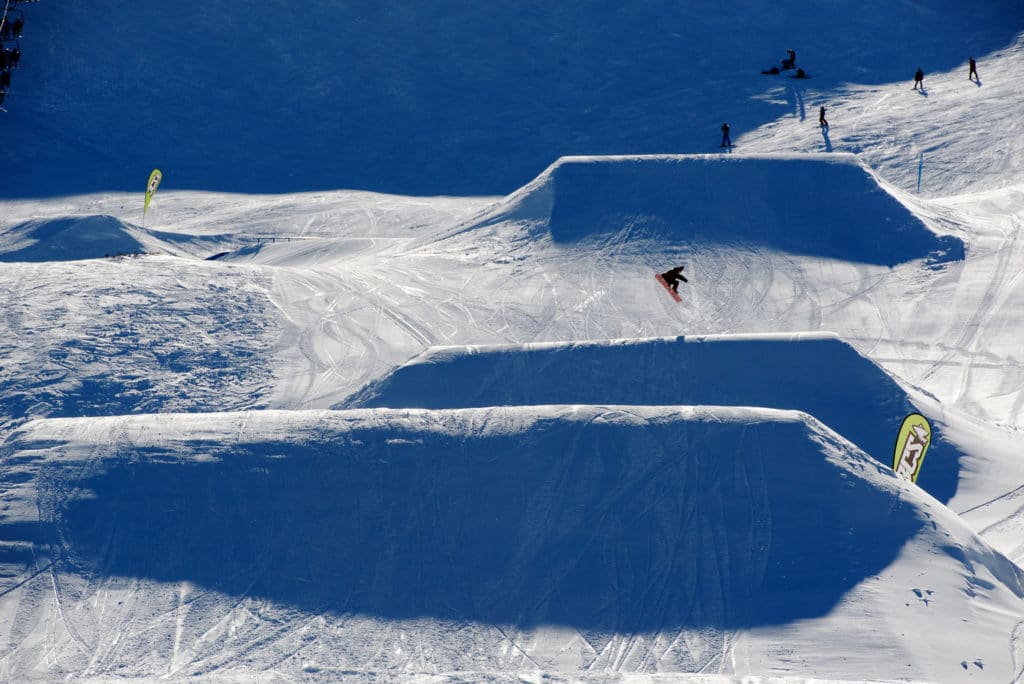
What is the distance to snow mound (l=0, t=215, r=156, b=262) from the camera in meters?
24.4

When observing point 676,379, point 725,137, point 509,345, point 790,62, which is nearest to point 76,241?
point 509,345

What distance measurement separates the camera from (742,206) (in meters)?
21.5

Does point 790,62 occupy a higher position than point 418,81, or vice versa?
point 418,81

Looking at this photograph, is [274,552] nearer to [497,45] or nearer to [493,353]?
[493,353]

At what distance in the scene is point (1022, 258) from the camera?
21062mm

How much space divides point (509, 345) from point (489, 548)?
5.41 m

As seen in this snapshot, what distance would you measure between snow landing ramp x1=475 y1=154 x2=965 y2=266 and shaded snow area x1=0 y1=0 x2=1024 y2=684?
0.23 feet

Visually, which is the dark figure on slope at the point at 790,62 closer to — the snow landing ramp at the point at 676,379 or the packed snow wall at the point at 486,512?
the snow landing ramp at the point at 676,379

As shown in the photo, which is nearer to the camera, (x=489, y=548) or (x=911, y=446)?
(x=489, y=548)

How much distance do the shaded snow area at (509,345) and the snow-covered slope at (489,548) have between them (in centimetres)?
4

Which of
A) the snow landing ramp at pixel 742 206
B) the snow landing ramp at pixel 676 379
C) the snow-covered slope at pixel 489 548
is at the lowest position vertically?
the snow-covered slope at pixel 489 548

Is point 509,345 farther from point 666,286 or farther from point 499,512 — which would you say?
point 499,512

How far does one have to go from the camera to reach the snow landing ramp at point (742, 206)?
69.4 ft

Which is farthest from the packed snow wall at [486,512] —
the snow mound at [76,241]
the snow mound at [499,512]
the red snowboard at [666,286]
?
the snow mound at [76,241]
